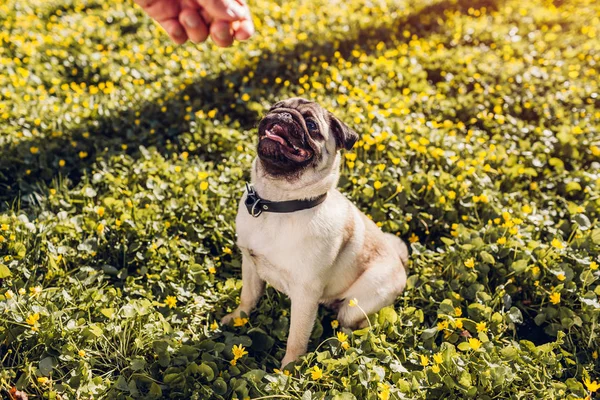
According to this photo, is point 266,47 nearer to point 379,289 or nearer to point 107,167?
point 107,167

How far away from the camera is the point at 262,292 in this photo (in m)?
3.42

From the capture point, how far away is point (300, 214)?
2738 mm

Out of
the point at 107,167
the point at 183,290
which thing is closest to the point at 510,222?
the point at 183,290

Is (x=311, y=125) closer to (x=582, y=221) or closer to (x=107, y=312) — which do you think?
(x=107, y=312)

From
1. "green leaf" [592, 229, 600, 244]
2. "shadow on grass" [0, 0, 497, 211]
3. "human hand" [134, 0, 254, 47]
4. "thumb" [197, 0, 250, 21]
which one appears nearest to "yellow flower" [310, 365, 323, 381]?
"human hand" [134, 0, 254, 47]

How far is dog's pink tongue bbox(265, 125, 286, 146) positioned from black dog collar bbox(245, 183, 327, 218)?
1.20 ft

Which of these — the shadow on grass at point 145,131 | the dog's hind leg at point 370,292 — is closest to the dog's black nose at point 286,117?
the dog's hind leg at point 370,292

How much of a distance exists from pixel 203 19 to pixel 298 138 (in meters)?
1.16

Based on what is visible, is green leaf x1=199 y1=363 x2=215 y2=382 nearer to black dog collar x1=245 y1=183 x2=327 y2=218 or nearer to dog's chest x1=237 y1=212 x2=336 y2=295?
dog's chest x1=237 y1=212 x2=336 y2=295

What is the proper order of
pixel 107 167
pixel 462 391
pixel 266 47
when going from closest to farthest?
1. pixel 462 391
2. pixel 107 167
3. pixel 266 47

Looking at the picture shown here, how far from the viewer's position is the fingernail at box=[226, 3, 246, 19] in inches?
116

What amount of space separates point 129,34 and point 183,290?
4.92 m

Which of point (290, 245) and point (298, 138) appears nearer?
point (298, 138)

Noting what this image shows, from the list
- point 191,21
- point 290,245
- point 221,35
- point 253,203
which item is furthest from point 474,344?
point 191,21
